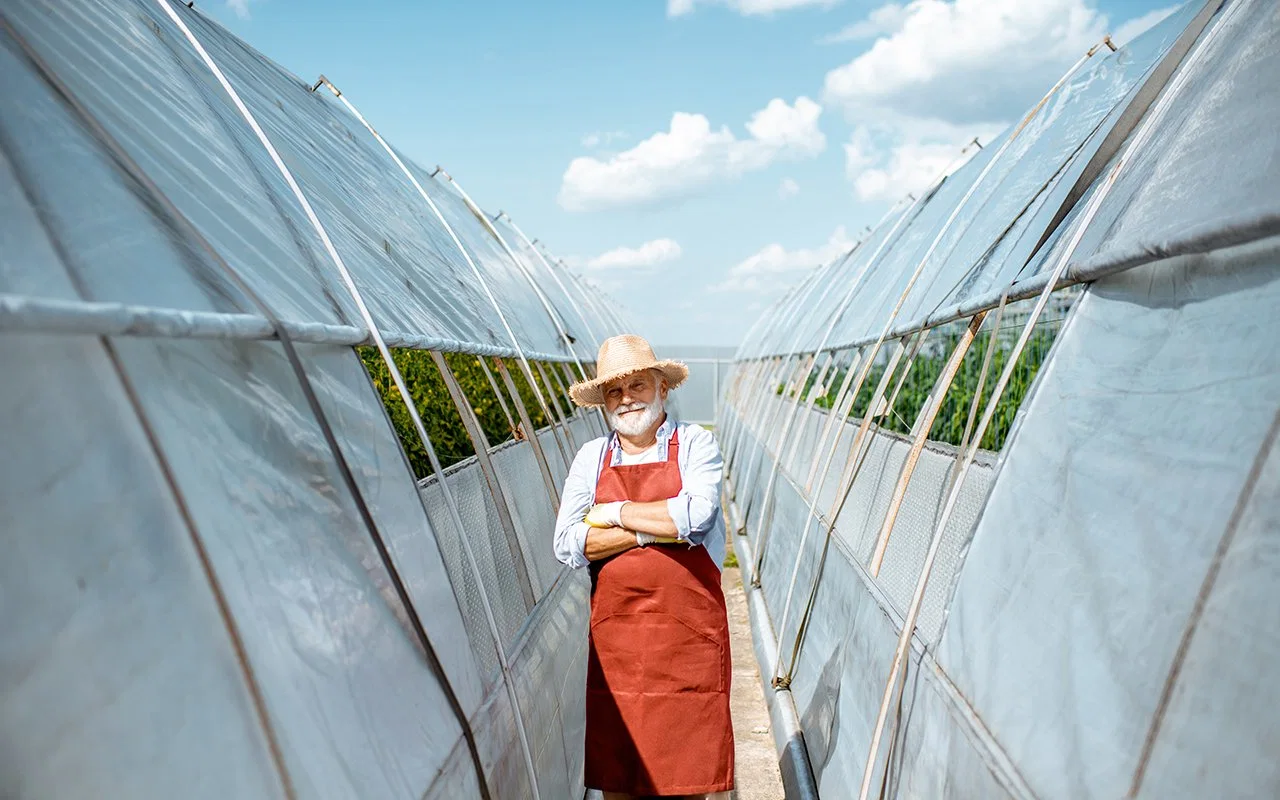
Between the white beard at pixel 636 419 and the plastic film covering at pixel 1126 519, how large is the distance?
3.51 ft

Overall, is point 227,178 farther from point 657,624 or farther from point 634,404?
point 657,624

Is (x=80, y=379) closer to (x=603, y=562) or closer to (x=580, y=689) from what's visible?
(x=603, y=562)

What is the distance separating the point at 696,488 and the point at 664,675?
66cm

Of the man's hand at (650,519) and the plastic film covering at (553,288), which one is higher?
the plastic film covering at (553,288)

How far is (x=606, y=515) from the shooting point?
350 centimetres

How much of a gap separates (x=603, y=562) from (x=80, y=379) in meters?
2.12

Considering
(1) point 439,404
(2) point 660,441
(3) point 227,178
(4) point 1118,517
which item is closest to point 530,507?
(1) point 439,404

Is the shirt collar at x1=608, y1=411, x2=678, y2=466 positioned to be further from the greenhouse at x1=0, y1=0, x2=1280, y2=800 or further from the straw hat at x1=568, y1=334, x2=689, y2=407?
the greenhouse at x1=0, y1=0, x2=1280, y2=800

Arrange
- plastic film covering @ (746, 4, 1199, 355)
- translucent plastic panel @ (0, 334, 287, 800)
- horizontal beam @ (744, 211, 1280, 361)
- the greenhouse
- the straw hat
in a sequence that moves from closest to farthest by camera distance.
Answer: translucent plastic panel @ (0, 334, 287, 800), the greenhouse, horizontal beam @ (744, 211, 1280, 361), the straw hat, plastic film covering @ (746, 4, 1199, 355)

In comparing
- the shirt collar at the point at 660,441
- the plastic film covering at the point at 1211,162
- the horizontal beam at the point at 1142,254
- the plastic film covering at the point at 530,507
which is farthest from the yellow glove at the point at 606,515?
the plastic film covering at the point at 1211,162

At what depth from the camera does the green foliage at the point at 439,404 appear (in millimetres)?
5645

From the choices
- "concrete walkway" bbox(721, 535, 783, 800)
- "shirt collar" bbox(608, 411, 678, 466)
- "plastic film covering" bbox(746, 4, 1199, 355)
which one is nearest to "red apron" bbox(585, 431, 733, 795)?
"shirt collar" bbox(608, 411, 678, 466)

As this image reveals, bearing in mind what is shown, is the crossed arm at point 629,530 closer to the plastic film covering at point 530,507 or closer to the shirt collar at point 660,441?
the shirt collar at point 660,441

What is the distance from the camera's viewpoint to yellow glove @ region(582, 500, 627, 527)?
3482 mm
